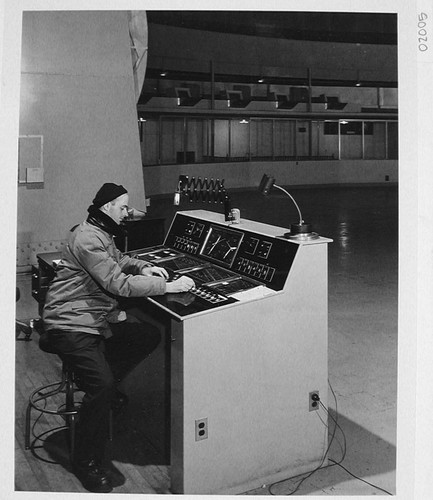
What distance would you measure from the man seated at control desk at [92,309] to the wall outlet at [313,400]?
72cm

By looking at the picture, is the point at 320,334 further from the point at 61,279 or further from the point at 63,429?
the point at 63,429

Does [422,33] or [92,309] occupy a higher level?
[422,33]

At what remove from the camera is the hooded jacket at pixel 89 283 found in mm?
2617

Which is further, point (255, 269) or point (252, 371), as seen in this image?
point (255, 269)

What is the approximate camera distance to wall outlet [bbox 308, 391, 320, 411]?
2672mm

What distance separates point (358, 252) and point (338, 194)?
7.45 meters

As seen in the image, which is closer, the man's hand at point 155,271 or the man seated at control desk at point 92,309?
the man seated at control desk at point 92,309

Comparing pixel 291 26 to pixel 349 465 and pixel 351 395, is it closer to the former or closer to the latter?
pixel 351 395

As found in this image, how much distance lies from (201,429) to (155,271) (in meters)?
0.85

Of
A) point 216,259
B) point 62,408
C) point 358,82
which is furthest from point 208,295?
point 358,82

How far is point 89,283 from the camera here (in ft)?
8.77

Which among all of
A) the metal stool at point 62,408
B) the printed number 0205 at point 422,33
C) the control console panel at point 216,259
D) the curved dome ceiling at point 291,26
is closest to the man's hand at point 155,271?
the control console panel at point 216,259

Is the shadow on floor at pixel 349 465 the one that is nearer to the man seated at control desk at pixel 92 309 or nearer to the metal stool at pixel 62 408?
the man seated at control desk at pixel 92 309

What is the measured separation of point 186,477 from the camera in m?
2.39
